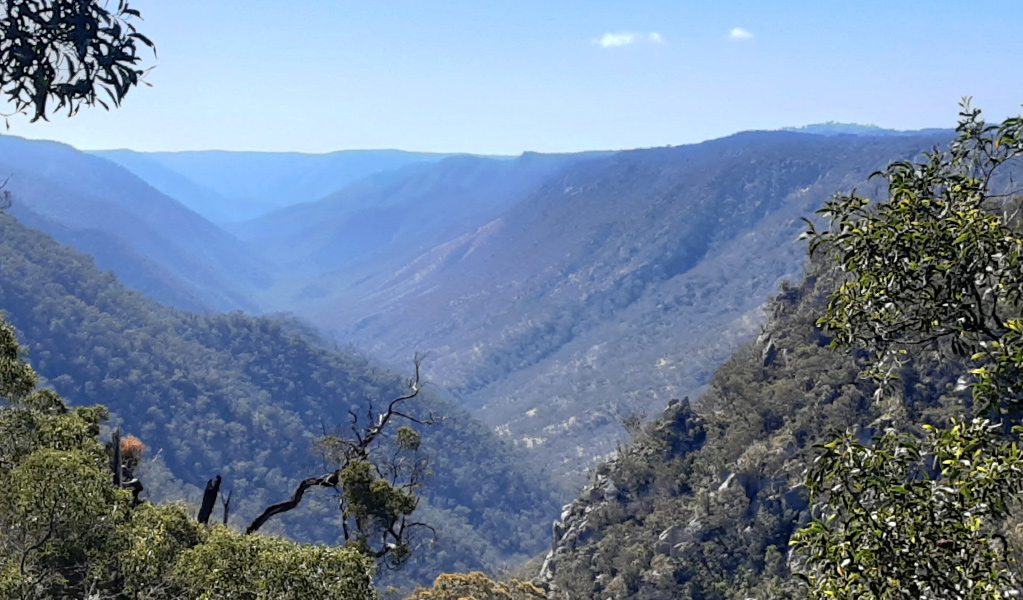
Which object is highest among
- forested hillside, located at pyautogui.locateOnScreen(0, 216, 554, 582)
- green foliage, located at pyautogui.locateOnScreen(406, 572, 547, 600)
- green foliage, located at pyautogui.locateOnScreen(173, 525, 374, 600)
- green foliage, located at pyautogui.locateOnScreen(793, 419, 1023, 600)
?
green foliage, located at pyautogui.locateOnScreen(793, 419, 1023, 600)

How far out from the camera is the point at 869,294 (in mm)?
5672

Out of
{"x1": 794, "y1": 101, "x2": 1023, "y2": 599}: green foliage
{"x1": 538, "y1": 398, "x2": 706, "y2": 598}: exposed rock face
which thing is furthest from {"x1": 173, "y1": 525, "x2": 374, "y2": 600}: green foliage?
{"x1": 538, "y1": 398, "x2": 706, "y2": 598}: exposed rock face

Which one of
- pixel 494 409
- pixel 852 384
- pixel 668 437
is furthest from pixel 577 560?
pixel 494 409

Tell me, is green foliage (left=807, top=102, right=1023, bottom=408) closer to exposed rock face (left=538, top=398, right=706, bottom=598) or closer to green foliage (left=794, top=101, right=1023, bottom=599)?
green foliage (left=794, top=101, right=1023, bottom=599)

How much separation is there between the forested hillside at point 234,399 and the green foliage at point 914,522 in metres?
96.2

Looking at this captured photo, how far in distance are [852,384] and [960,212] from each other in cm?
3836

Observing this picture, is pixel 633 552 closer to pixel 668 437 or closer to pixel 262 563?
pixel 668 437

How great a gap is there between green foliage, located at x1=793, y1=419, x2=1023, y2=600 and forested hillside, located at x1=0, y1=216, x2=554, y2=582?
9618 cm

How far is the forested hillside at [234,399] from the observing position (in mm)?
114625

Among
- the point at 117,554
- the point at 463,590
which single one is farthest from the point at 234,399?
the point at 117,554

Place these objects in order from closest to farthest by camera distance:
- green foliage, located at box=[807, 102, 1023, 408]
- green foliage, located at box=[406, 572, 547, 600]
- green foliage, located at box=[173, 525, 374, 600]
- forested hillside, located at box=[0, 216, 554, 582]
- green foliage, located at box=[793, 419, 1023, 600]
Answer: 1. green foliage, located at box=[793, 419, 1023, 600]
2. green foliage, located at box=[807, 102, 1023, 408]
3. green foliage, located at box=[173, 525, 374, 600]
4. green foliage, located at box=[406, 572, 547, 600]
5. forested hillside, located at box=[0, 216, 554, 582]

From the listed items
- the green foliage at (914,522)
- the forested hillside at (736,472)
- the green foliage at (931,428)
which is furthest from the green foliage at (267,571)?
the forested hillside at (736,472)

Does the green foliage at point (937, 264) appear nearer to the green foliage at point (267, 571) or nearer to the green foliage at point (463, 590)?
the green foliage at point (267, 571)

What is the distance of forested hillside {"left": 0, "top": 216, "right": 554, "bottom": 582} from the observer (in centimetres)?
11462
